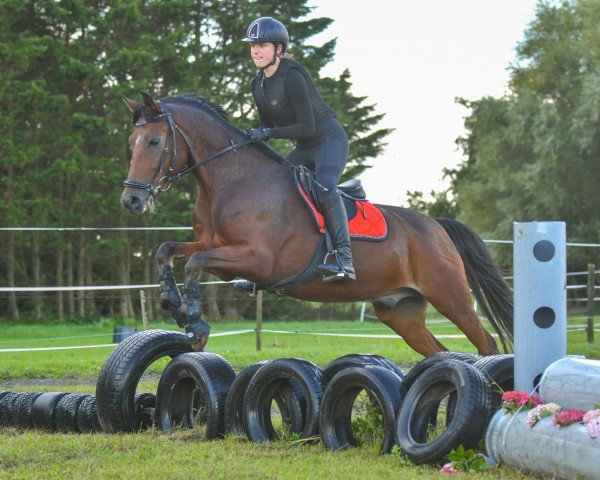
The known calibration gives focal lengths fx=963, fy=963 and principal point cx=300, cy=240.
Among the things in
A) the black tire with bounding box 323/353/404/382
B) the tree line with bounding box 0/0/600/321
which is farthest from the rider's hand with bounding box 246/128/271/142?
the tree line with bounding box 0/0/600/321

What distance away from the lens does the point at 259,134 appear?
725 cm

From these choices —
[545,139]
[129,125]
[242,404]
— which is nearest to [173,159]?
[242,404]

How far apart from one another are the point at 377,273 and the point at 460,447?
2.76 m

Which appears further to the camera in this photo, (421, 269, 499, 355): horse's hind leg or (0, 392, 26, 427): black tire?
(421, 269, 499, 355): horse's hind leg

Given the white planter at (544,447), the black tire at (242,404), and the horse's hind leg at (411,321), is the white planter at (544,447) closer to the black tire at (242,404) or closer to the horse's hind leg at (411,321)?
the black tire at (242,404)

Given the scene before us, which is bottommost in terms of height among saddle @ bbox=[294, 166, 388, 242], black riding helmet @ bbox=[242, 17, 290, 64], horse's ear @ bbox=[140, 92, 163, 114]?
saddle @ bbox=[294, 166, 388, 242]

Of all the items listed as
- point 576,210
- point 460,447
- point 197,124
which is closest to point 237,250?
point 197,124

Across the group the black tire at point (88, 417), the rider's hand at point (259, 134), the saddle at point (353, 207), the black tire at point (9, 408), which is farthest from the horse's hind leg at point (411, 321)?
the black tire at point (9, 408)

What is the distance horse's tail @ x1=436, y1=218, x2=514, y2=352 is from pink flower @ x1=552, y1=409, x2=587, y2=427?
13.2 ft

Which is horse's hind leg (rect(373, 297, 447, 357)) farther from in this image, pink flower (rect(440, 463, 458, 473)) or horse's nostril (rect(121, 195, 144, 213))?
pink flower (rect(440, 463, 458, 473))

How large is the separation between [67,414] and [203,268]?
165 centimetres

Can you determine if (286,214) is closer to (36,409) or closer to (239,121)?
(36,409)

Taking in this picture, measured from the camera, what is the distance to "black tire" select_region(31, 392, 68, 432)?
7.27 m

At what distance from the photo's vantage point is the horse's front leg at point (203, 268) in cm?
657
